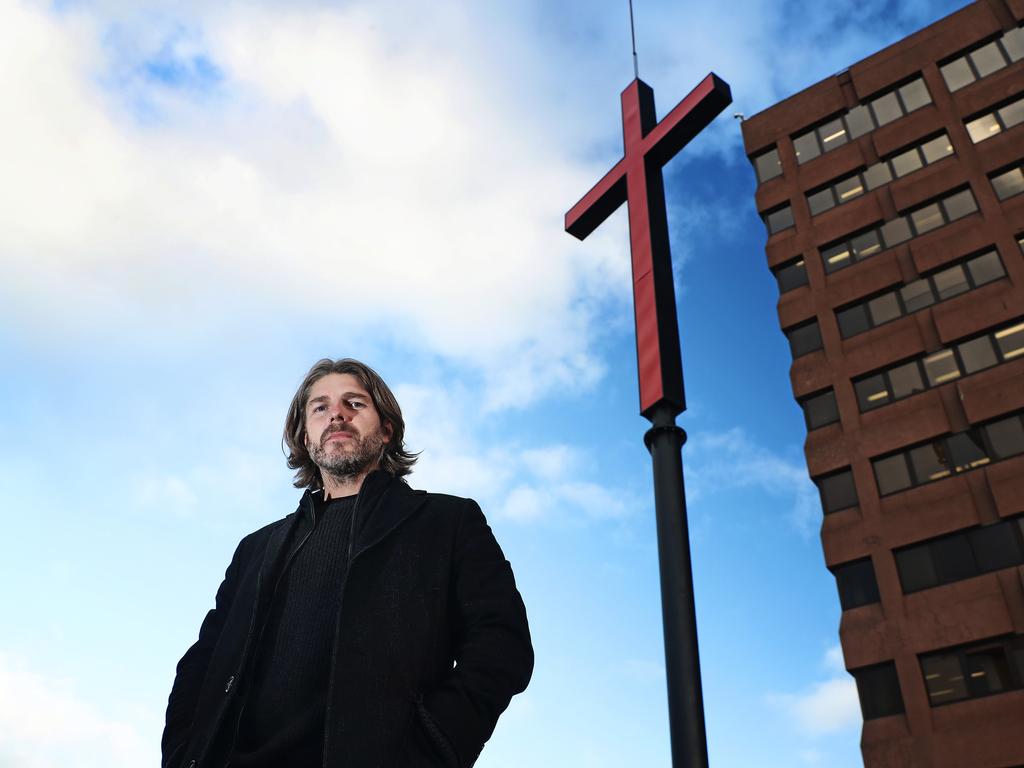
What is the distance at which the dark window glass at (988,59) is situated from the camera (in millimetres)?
29297

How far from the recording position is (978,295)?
1043 inches

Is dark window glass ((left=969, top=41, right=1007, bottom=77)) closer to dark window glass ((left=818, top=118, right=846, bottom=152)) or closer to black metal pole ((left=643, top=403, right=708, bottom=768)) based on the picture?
dark window glass ((left=818, top=118, right=846, bottom=152))

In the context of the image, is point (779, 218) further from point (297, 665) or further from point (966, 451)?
point (297, 665)

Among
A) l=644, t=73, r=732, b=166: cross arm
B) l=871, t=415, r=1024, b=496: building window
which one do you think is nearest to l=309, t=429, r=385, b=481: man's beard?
l=644, t=73, r=732, b=166: cross arm

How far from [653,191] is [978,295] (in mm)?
24800

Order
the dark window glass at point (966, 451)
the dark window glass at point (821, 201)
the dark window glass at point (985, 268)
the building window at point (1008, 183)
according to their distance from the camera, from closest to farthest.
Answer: the dark window glass at point (966, 451), the dark window glass at point (985, 268), the building window at point (1008, 183), the dark window glass at point (821, 201)

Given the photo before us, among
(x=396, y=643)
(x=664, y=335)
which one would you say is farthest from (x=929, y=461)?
(x=396, y=643)

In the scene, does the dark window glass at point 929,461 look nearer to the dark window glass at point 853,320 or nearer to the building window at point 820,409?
the building window at point 820,409

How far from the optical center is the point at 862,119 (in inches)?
1253

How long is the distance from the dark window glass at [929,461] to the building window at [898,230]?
765cm

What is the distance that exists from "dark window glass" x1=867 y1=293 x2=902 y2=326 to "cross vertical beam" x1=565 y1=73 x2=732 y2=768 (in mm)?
24201

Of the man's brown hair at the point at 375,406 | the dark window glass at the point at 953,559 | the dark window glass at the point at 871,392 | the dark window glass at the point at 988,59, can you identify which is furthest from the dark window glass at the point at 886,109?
the man's brown hair at the point at 375,406

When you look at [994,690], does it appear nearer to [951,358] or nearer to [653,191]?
[951,358]

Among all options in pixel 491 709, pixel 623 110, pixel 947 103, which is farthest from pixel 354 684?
pixel 947 103
